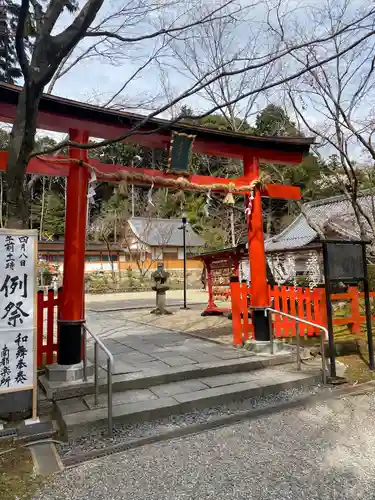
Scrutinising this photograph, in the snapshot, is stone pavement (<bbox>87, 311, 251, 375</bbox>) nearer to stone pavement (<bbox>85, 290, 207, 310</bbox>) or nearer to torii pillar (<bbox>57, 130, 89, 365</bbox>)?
torii pillar (<bbox>57, 130, 89, 365</bbox>)

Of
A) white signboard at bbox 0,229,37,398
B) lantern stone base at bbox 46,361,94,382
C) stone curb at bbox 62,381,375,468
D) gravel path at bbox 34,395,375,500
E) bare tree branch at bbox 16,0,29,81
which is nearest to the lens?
gravel path at bbox 34,395,375,500

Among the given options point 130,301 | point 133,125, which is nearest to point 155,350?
point 133,125

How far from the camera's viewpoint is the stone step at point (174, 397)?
155 inches

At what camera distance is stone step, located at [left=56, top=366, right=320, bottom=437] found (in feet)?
12.9

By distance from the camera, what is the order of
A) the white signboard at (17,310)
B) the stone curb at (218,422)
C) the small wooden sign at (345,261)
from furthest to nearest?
1. the small wooden sign at (345,261)
2. the white signboard at (17,310)
3. the stone curb at (218,422)

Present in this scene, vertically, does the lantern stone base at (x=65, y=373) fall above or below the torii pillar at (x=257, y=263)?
below

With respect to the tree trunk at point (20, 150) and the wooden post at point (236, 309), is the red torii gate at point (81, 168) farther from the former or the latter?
the tree trunk at point (20, 150)

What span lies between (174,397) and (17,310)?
6.96ft

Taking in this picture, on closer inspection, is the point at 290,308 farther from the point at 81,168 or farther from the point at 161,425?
the point at 81,168

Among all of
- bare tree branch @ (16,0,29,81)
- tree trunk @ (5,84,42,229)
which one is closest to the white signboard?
tree trunk @ (5,84,42,229)

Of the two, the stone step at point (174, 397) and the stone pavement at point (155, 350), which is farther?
the stone pavement at point (155, 350)

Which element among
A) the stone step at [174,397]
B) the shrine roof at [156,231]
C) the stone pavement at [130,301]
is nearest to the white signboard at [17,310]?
the stone step at [174,397]

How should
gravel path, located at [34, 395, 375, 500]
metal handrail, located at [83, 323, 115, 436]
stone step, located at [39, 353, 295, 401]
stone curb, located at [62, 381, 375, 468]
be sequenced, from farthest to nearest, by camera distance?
stone step, located at [39, 353, 295, 401] < metal handrail, located at [83, 323, 115, 436] < stone curb, located at [62, 381, 375, 468] < gravel path, located at [34, 395, 375, 500]

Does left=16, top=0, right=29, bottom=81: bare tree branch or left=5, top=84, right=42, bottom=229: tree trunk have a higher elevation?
left=16, top=0, right=29, bottom=81: bare tree branch
